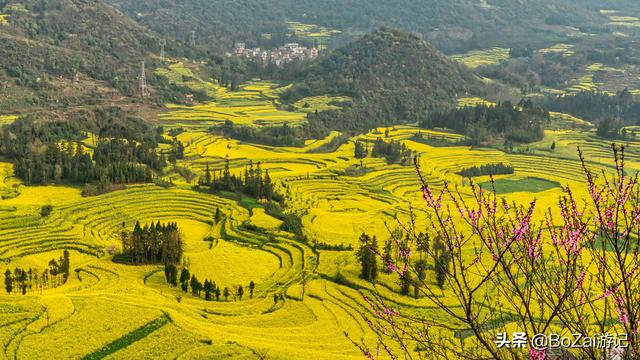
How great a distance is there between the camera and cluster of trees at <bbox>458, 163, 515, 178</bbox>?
63562 mm

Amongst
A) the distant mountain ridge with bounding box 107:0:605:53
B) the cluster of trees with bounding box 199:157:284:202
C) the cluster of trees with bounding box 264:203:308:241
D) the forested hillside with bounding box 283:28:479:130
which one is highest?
the distant mountain ridge with bounding box 107:0:605:53

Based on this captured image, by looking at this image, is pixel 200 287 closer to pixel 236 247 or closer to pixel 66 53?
pixel 236 247

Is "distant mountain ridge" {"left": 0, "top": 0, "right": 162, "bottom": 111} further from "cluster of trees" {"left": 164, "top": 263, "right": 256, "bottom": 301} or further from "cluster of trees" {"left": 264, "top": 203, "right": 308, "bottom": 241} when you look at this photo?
"cluster of trees" {"left": 164, "top": 263, "right": 256, "bottom": 301}

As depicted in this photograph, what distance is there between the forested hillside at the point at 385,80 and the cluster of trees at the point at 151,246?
2111 inches

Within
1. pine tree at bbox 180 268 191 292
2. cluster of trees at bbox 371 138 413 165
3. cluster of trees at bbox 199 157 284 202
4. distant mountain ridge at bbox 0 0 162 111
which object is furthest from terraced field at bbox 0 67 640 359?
distant mountain ridge at bbox 0 0 162 111

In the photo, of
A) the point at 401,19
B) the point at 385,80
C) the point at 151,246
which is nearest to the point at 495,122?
the point at 385,80

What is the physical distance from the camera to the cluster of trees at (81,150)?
49500 mm

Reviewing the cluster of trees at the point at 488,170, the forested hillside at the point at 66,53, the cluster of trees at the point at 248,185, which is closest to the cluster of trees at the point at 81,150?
the cluster of trees at the point at 248,185

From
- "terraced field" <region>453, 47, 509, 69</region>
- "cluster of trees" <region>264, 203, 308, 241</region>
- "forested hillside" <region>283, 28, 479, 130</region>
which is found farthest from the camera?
"terraced field" <region>453, 47, 509, 69</region>

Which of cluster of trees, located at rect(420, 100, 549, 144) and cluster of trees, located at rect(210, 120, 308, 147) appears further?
cluster of trees, located at rect(420, 100, 549, 144)

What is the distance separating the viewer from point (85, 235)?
3888cm

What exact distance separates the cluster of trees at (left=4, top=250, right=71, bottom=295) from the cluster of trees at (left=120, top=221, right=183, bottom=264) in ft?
12.0

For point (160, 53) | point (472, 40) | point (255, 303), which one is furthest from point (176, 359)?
point (472, 40)

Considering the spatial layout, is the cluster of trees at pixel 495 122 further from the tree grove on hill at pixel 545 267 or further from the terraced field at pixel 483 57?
the tree grove on hill at pixel 545 267
